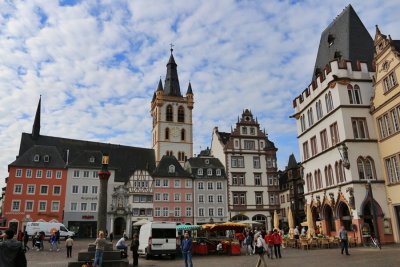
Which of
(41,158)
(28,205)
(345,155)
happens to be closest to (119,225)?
(28,205)

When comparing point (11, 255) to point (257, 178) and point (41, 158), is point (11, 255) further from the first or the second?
point (41, 158)

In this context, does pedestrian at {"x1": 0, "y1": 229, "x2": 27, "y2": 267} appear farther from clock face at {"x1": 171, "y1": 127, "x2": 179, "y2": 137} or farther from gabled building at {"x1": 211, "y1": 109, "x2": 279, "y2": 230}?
clock face at {"x1": 171, "y1": 127, "x2": 179, "y2": 137}

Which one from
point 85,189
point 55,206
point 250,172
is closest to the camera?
point 55,206

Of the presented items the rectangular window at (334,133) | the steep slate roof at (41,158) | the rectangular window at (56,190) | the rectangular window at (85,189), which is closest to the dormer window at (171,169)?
the rectangular window at (85,189)

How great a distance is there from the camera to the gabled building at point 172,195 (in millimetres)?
56562

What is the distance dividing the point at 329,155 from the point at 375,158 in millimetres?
3834

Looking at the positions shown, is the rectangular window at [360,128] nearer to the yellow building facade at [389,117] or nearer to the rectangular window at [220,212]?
the yellow building facade at [389,117]

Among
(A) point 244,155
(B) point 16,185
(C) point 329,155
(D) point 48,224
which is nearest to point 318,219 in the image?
(C) point 329,155

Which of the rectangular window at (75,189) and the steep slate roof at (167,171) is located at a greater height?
the steep slate roof at (167,171)

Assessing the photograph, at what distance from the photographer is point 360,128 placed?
2967 centimetres

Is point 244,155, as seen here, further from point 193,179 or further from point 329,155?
point 329,155

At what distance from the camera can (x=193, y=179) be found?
59062mm

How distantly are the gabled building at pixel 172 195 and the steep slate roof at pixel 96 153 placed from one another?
547 cm

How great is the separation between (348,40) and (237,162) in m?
29.8
